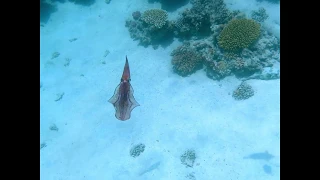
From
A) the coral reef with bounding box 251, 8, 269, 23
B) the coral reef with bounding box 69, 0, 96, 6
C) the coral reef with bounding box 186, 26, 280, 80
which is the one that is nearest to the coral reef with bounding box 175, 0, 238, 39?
the coral reef with bounding box 251, 8, 269, 23

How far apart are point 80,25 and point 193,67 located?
8519 mm

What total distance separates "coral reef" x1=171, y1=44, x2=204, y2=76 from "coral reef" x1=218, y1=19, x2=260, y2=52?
1.06m

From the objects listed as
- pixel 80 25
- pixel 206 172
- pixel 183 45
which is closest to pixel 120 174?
pixel 206 172

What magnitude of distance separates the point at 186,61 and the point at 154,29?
2398 millimetres

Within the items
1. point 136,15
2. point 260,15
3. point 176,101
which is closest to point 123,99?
point 176,101

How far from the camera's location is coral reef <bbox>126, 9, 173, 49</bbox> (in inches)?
429

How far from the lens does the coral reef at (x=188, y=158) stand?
24.6ft

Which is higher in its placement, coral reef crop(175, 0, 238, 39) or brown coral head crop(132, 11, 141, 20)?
coral reef crop(175, 0, 238, 39)

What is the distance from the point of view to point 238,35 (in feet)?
28.9

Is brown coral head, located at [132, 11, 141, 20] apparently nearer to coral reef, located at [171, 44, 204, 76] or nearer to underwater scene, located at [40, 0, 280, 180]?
underwater scene, located at [40, 0, 280, 180]

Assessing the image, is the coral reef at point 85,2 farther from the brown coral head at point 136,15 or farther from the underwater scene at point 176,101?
the underwater scene at point 176,101

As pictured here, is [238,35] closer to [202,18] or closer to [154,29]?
[202,18]
